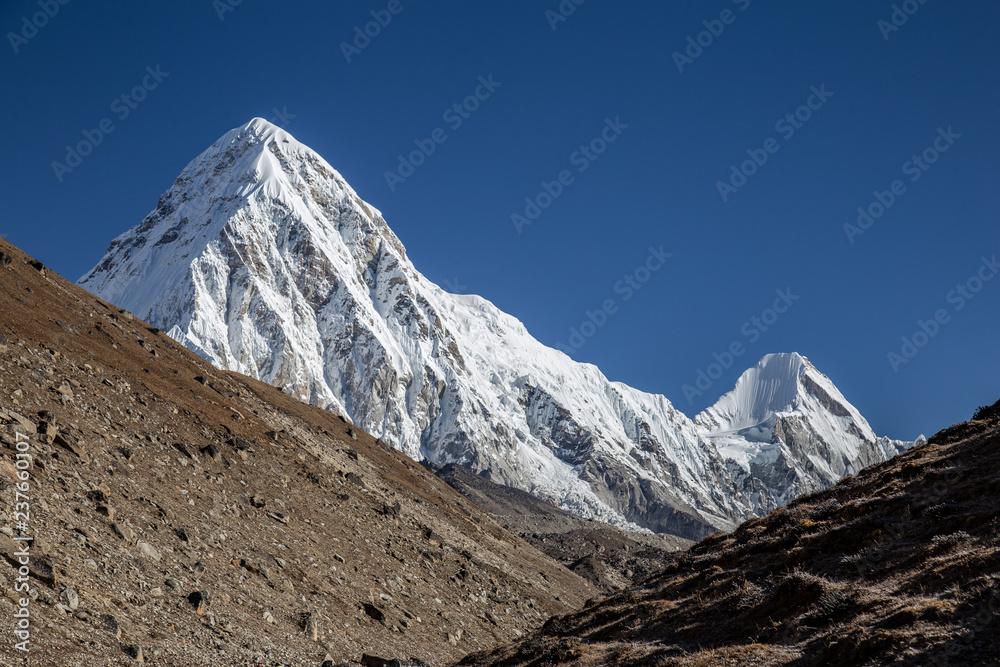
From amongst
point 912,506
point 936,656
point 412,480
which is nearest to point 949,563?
point 936,656

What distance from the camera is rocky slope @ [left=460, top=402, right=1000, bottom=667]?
12406mm

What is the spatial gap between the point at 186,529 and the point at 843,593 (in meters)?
20.1

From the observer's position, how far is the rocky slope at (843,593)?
40.7 ft

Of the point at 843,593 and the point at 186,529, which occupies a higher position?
the point at 843,593

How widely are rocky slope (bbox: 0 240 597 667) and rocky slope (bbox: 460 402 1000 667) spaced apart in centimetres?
663

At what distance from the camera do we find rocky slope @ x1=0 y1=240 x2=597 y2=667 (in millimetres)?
18125

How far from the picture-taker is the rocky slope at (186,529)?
714 inches

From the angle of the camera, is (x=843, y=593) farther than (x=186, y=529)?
No

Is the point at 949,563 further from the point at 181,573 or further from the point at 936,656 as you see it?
the point at 181,573

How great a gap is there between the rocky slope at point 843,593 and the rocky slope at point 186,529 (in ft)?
21.8

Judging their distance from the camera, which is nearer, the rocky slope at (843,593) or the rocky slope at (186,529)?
the rocky slope at (843,593)

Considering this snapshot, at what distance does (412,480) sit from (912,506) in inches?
1879

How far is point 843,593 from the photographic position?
15508 mm

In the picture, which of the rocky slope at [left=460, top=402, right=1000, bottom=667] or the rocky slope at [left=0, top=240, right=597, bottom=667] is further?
the rocky slope at [left=0, top=240, right=597, bottom=667]
